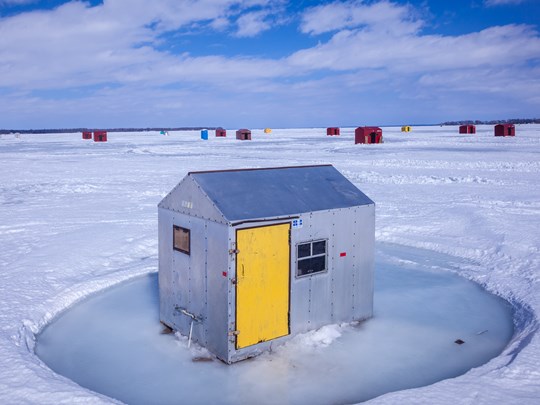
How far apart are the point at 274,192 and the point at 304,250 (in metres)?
1.22

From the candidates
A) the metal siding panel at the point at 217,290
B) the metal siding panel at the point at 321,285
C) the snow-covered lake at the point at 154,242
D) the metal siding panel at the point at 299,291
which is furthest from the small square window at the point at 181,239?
the snow-covered lake at the point at 154,242

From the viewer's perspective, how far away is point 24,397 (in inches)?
252

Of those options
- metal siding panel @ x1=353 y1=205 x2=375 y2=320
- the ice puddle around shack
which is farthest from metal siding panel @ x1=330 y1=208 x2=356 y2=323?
the ice puddle around shack

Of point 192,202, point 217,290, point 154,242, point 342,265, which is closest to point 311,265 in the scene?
point 342,265

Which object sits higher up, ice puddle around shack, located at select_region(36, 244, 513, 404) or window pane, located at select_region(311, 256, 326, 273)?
window pane, located at select_region(311, 256, 326, 273)

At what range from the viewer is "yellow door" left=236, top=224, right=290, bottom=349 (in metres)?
7.81

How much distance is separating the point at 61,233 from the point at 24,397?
10.9 m

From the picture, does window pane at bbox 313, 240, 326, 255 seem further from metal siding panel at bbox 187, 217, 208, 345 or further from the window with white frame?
metal siding panel at bbox 187, 217, 208, 345

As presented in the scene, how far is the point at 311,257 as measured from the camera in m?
8.75

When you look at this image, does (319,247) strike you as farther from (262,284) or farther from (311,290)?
(262,284)

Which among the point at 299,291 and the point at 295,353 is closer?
the point at 295,353

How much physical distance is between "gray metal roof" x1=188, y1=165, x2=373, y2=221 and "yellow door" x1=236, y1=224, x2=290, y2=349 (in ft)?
1.19

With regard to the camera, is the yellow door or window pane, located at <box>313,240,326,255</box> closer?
the yellow door

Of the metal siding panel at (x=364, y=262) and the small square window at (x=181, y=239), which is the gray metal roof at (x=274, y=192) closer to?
the metal siding panel at (x=364, y=262)
